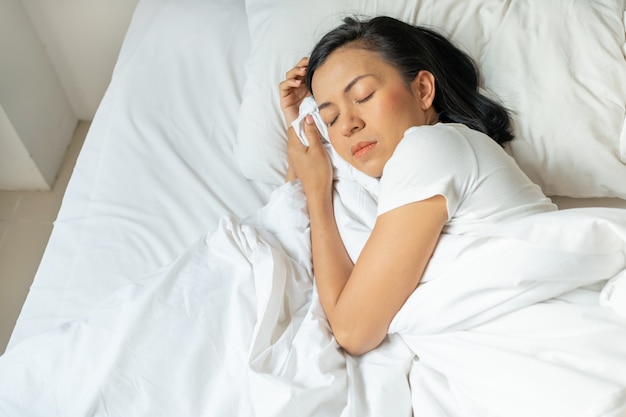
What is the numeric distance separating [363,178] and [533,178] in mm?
340

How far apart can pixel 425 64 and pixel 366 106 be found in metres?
0.17

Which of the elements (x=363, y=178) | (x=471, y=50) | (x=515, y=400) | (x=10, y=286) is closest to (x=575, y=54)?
(x=471, y=50)

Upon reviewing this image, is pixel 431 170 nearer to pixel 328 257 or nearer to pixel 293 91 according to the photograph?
pixel 328 257

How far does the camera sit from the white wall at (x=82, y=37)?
1.87m

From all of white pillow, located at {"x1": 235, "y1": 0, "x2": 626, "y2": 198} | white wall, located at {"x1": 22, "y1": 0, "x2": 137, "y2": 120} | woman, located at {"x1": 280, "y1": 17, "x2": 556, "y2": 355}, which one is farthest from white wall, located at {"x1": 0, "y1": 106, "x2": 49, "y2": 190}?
woman, located at {"x1": 280, "y1": 17, "x2": 556, "y2": 355}

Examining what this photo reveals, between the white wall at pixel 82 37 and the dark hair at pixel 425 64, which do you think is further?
the white wall at pixel 82 37

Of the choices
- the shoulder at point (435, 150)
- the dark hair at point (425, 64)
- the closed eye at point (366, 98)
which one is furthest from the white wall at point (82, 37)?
the shoulder at point (435, 150)

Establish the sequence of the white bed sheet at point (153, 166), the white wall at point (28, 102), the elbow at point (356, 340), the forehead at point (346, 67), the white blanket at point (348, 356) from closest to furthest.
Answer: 1. the white blanket at point (348, 356)
2. the elbow at point (356, 340)
3. the forehead at point (346, 67)
4. the white bed sheet at point (153, 166)
5. the white wall at point (28, 102)

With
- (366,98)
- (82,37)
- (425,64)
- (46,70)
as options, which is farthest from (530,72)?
(46,70)

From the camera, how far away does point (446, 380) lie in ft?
3.10

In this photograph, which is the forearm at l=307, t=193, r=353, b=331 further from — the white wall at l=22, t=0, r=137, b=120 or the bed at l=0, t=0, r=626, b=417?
the white wall at l=22, t=0, r=137, b=120

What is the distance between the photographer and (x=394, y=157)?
0.98 m

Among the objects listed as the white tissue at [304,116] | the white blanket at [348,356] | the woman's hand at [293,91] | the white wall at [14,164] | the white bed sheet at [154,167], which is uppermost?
the white wall at [14,164]

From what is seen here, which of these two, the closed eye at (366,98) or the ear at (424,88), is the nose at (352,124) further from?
the ear at (424,88)
